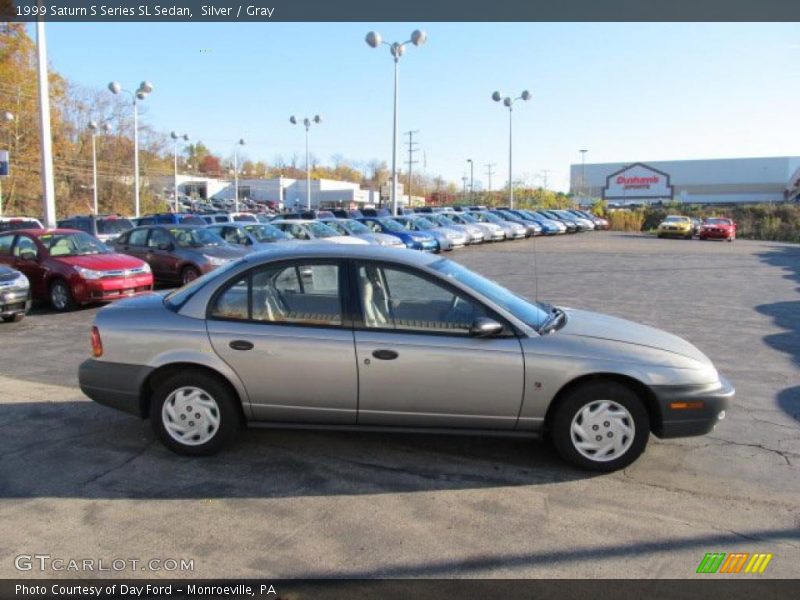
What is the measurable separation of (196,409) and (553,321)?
2.75 m

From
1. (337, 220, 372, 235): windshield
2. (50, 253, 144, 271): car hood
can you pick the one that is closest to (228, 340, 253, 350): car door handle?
(50, 253, 144, 271): car hood

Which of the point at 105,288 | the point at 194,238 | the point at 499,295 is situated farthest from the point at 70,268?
the point at 499,295

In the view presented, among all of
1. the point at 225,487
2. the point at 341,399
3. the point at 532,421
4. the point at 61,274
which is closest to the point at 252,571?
the point at 225,487

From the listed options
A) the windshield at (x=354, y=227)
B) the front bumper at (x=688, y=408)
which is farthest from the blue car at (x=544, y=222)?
the front bumper at (x=688, y=408)

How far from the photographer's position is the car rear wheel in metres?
11.9

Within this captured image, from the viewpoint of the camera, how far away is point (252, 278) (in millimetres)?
4871

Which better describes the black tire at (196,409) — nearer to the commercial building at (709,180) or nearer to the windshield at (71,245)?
the windshield at (71,245)

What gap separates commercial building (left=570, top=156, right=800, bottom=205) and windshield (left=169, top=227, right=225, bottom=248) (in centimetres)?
7906

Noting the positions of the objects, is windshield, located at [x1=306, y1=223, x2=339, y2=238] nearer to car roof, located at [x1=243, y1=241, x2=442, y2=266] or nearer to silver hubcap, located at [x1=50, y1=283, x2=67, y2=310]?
silver hubcap, located at [x1=50, y1=283, x2=67, y2=310]

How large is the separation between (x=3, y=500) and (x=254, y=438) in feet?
5.76

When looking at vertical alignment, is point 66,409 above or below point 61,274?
below

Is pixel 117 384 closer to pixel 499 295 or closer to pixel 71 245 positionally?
pixel 499 295

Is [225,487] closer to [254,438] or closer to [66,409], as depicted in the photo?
[254,438]

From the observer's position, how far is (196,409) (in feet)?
15.8
